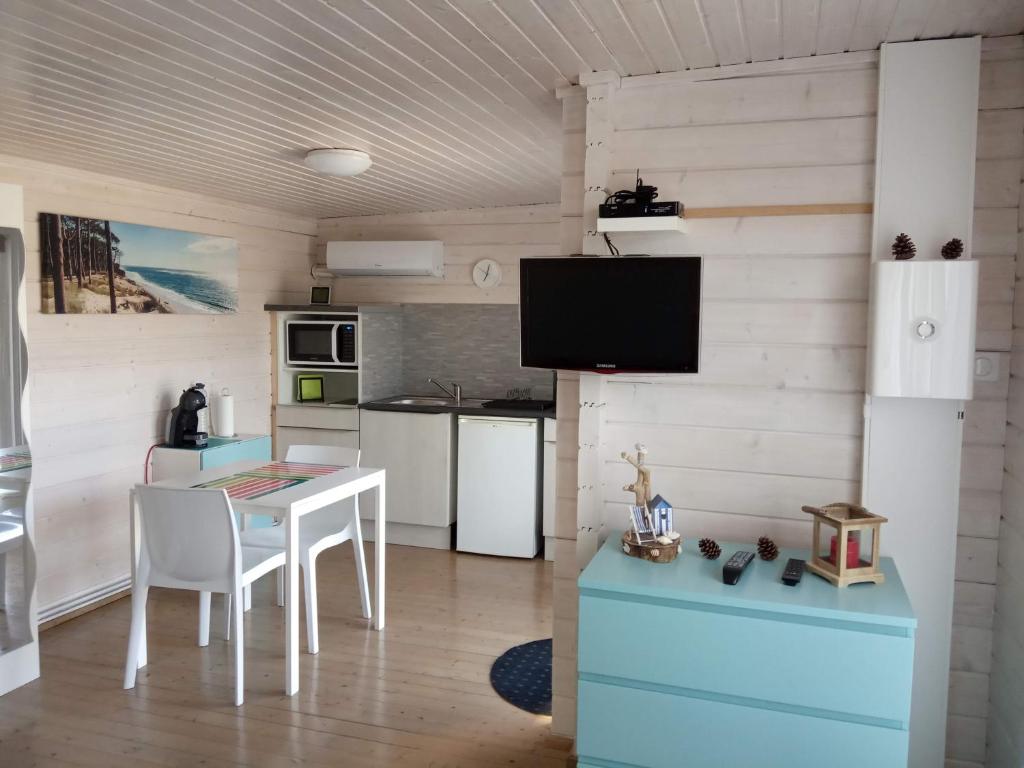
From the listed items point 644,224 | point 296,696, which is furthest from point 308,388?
point 644,224

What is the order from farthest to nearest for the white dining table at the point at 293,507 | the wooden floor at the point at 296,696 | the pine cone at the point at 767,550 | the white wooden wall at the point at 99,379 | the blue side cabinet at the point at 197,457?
the blue side cabinet at the point at 197,457 → the white wooden wall at the point at 99,379 → the white dining table at the point at 293,507 → the wooden floor at the point at 296,696 → the pine cone at the point at 767,550

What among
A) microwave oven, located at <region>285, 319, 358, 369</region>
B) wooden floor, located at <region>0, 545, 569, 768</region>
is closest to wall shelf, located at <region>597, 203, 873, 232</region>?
wooden floor, located at <region>0, 545, 569, 768</region>

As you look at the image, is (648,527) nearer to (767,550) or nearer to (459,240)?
(767,550)

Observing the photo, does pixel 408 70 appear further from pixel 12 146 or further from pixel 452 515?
pixel 452 515

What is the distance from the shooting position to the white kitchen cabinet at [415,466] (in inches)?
208

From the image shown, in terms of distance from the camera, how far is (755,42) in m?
2.34

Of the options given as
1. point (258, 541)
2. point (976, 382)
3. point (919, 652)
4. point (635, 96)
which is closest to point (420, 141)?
point (635, 96)

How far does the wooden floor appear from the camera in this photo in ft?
9.53

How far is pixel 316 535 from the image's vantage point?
383 cm

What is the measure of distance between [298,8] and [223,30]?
270mm

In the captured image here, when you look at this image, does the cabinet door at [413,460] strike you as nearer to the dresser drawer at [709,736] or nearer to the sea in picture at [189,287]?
the sea in picture at [189,287]

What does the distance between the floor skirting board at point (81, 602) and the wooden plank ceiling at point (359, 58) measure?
2173mm

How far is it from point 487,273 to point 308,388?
148cm

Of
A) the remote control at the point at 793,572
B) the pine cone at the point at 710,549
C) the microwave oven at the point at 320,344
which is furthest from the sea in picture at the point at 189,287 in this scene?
the remote control at the point at 793,572
